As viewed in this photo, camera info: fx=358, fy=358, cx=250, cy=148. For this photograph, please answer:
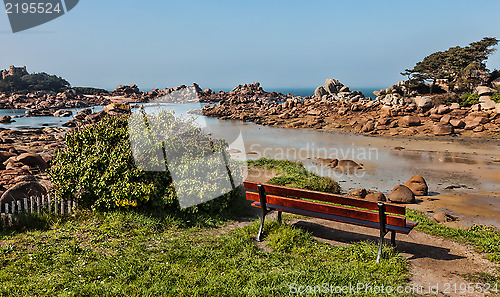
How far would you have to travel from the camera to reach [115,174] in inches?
286

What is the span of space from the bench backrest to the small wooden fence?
12.4 feet

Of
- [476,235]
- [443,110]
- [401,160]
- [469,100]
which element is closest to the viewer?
[476,235]

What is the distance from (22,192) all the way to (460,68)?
56.9 meters

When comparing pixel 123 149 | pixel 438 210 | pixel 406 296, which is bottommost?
pixel 438 210

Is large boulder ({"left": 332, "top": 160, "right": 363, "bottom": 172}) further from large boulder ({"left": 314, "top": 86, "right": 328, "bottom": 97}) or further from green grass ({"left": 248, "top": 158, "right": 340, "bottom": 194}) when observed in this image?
large boulder ({"left": 314, "top": 86, "right": 328, "bottom": 97})

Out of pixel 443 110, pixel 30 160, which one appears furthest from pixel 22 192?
pixel 443 110

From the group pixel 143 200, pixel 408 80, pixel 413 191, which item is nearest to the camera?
pixel 143 200

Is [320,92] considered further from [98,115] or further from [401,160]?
[98,115]

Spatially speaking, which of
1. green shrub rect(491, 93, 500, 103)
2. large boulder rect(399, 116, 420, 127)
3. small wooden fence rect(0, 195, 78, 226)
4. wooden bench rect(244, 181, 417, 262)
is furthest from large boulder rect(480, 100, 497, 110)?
small wooden fence rect(0, 195, 78, 226)

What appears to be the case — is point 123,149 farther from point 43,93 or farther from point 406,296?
point 43,93

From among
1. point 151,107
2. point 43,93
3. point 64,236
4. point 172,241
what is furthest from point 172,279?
point 43,93

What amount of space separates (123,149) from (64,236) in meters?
2.05

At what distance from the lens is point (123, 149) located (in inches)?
296

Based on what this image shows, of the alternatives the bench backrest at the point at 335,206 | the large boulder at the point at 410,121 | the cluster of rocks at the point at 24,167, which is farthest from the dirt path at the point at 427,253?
the large boulder at the point at 410,121
